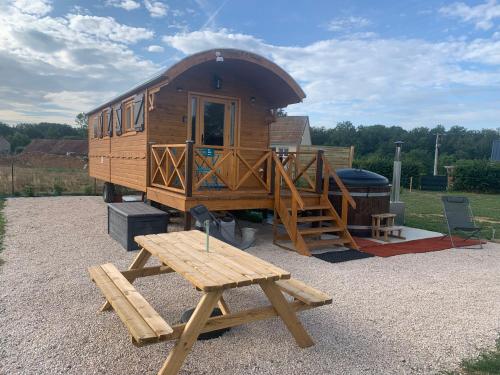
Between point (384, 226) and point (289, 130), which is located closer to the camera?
point (384, 226)

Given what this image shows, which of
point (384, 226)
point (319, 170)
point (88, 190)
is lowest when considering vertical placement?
point (88, 190)

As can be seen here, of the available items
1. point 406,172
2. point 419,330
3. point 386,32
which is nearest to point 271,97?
point 386,32

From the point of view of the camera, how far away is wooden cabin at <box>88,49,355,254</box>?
6.54 meters

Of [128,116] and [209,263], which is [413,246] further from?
[128,116]

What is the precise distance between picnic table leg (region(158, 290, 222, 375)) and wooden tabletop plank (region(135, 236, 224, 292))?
0.10 metres

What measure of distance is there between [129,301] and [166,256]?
1.46 feet

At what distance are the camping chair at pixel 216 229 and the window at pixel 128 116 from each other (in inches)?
147

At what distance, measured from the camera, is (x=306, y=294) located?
9.99 ft

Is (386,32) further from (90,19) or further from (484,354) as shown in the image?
(484,354)

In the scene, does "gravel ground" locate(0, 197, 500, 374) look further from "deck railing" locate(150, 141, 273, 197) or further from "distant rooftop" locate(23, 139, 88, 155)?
"distant rooftop" locate(23, 139, 88, 155)

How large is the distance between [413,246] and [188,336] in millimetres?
5581

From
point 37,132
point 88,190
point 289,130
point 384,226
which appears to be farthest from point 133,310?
point 37,132

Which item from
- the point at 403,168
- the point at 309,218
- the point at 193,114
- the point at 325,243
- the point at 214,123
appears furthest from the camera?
the point at 403,168

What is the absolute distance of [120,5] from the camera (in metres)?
10.0
